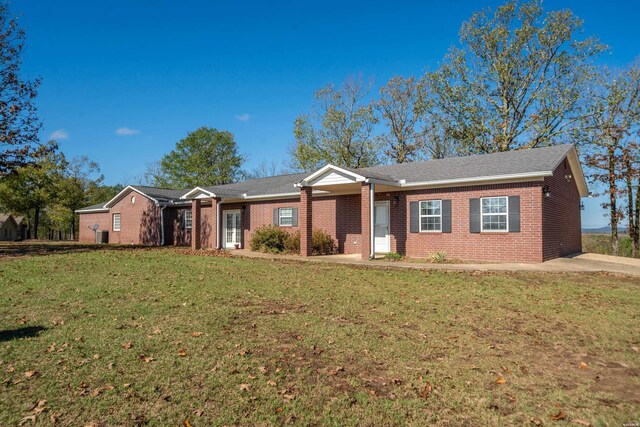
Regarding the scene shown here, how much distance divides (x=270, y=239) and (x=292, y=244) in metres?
1.30

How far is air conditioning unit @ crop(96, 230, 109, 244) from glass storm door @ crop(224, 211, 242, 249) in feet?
39.8

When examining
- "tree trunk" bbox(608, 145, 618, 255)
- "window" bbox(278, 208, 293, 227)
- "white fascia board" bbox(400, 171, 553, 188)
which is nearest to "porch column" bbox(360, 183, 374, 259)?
"white fascia board" bbox(400, 171, 553, 188)

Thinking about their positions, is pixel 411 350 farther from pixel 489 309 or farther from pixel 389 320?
pixel 489 309

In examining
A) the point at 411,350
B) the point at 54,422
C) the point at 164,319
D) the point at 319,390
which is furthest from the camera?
the point at 164,319

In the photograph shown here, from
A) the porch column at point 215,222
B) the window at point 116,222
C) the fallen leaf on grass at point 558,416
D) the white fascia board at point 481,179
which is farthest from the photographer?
the window at point 116,222

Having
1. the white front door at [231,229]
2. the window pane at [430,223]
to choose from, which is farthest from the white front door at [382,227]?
the white front door at [231,229]

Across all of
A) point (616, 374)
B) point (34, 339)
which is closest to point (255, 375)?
point (34, 339)

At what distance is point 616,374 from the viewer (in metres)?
4.27

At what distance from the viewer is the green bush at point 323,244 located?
1820 centimetres

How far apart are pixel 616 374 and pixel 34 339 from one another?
680 cm

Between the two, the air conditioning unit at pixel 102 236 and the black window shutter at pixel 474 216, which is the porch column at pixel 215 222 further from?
the black window shutter at pixel 474 216

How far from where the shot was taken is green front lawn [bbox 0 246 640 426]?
11.3ft

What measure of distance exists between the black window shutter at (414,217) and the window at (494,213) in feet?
8.18

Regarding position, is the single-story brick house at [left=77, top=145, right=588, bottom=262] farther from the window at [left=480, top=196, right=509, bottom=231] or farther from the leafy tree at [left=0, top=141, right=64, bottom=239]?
the leafy tree at [left=0, top=141, right=64, bottom=239]
